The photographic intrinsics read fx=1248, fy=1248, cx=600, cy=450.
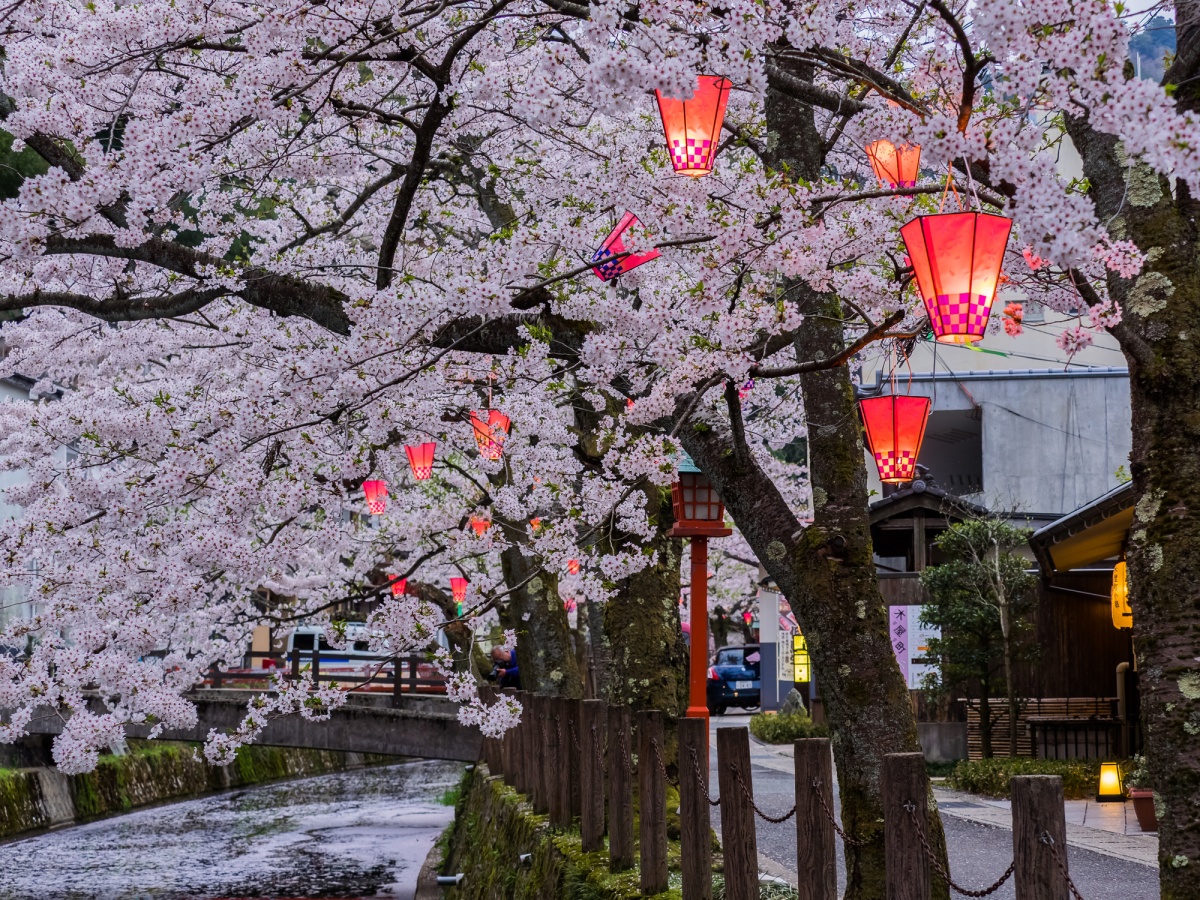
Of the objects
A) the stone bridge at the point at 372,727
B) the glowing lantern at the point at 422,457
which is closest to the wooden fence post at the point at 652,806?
the glowing lantern at the point at 422,457

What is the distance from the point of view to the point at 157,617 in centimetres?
1074

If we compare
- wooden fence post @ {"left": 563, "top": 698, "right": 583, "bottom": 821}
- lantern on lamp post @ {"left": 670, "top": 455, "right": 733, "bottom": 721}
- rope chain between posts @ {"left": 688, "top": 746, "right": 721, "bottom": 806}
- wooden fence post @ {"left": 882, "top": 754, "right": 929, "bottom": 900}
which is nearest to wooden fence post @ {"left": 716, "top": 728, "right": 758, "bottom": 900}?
rope chain between posts @ {"left": 688, "top": 746, "right": 721, "bottom": 806}

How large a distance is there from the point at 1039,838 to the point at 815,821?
1.39 meters

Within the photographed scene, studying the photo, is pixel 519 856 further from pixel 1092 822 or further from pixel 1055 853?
pixel 1055 853

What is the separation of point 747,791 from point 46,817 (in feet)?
63.9

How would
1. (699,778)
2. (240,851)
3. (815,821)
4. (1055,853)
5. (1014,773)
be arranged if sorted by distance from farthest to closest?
1. (240,851)
2. (1014,773)
3. (699,778)
4. (815,821)
5. (1055,853)

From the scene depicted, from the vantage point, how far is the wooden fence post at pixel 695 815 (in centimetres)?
579

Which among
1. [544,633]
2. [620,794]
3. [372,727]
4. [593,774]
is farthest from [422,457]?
[372,727]

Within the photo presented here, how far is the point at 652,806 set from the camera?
6582 mm

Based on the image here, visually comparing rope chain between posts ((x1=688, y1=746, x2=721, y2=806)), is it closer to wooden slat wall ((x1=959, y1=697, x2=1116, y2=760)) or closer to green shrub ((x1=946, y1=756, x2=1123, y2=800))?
green shrub ((x1=946, y1=756, x2=1123, y2=800))

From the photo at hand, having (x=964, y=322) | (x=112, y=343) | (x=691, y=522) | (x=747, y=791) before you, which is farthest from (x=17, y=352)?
(x=964, y=322)

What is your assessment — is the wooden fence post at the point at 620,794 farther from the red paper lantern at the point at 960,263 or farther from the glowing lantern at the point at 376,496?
the glowing lantern at the point at 376,496

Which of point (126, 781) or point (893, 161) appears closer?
point (893, 161)

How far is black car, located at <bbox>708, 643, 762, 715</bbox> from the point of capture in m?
33.5
